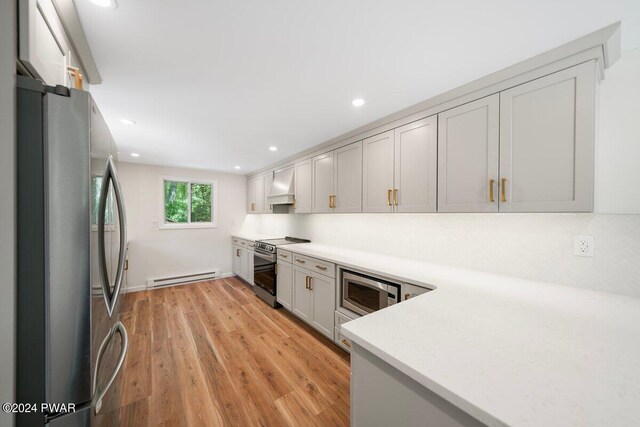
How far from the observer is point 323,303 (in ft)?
8.30

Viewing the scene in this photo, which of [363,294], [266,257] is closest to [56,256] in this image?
[363,294]

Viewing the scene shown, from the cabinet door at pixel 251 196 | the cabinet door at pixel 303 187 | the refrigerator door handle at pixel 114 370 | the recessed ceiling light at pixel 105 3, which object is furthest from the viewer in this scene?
the cabinet door at pixel 251 196

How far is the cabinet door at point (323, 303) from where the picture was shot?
242 centimetres

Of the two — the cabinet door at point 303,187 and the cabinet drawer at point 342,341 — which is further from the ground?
the cabinet door at point 303,187

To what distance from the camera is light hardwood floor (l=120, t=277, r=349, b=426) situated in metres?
1.64

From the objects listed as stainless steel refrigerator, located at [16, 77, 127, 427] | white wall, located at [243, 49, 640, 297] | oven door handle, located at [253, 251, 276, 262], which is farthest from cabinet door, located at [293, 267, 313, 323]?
stainless steel refrigerator, located at [16, 77, 127, 427]

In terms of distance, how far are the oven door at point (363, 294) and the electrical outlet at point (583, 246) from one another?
1.21 metres

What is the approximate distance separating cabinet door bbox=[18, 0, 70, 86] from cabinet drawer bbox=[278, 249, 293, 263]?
2.48m

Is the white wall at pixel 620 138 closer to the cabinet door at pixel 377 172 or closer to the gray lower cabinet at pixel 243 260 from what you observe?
the cabinet door at pixel 377 172

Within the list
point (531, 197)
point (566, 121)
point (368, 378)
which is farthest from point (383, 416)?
point (566, 121)

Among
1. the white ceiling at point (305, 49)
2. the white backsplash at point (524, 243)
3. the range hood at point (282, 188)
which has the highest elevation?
the white ceiling at point (305, 49)

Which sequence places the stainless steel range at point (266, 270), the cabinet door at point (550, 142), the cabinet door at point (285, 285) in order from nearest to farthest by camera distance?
1. the cabinet door at point (550, 142)
2. the cabinet door at point (285, 285)
3. the stainless steel range at point (266, 270)

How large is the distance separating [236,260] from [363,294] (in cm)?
364

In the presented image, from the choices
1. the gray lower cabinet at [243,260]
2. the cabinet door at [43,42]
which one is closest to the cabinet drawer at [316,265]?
the gray lower cabinet at [243,260]
